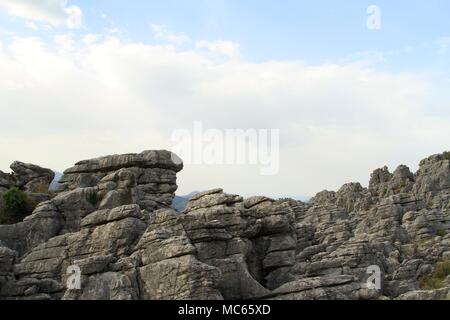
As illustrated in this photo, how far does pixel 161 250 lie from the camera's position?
34.9 m

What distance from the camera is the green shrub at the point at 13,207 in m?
58.0

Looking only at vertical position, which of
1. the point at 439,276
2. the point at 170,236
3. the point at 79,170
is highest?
the point at 79,170

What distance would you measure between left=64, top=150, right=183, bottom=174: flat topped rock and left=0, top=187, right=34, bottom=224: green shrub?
34.1 feet

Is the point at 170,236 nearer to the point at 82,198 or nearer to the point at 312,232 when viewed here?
the point at 82,198

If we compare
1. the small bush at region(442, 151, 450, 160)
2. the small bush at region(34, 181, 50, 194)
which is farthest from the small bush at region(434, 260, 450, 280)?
the small bush at region(442, 151, 450, 160)

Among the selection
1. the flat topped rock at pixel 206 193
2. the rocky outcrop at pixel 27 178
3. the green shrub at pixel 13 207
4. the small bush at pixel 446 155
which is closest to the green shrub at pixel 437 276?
the flat topped rock at pixel 206 193

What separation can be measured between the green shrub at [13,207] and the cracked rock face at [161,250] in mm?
7098

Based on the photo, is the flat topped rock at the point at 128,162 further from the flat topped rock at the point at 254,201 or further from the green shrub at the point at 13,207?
the flat topped rock at the point at 254,201

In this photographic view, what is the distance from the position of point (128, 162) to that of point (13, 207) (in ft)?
53.2

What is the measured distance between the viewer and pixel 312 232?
314ft

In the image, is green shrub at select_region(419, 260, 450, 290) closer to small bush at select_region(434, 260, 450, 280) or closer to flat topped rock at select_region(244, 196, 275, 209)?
small bush at select_region(434, 260, 450, 280)

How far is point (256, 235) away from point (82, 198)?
21181mm

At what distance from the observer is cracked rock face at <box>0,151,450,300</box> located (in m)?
34.1
